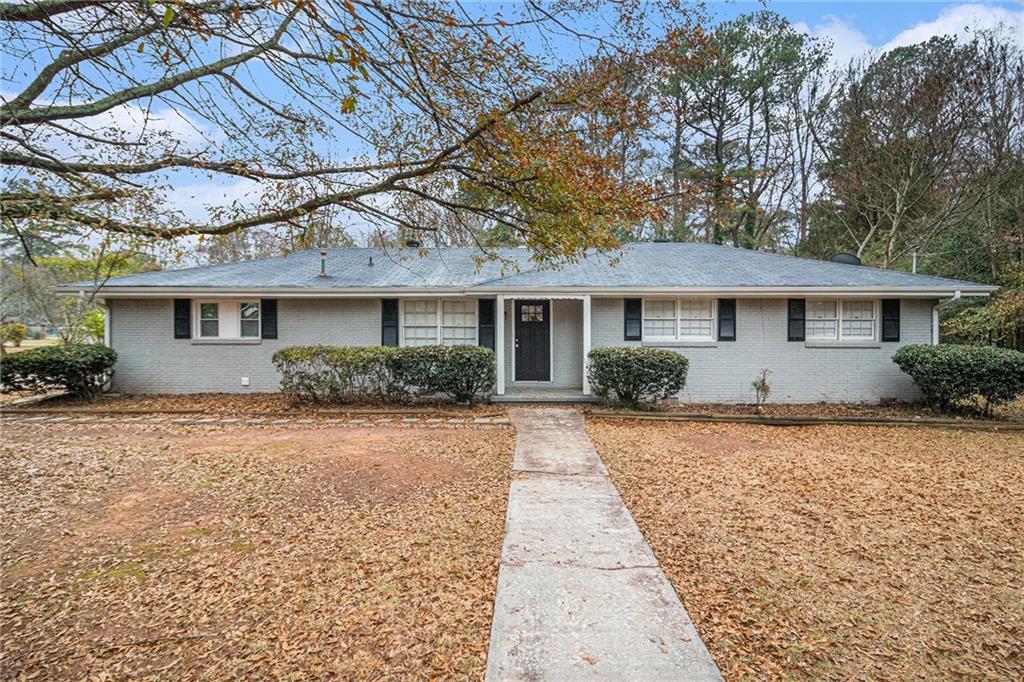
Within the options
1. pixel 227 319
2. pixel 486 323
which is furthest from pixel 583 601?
pixel 227 319

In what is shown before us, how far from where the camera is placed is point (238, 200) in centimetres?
439

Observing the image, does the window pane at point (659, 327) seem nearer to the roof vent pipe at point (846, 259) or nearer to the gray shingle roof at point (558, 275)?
the gray shingle roof at point (558, 275)

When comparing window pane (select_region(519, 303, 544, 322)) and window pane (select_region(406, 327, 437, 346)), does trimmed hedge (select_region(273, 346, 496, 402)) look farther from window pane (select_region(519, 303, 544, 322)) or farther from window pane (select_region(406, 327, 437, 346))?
window pane (select_region(519, 303, 544, 322))

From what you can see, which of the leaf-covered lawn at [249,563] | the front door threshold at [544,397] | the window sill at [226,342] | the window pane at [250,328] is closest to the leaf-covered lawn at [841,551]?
the leaf-covered lawn at [249,563]

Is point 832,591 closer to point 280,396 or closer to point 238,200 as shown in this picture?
point 238,200

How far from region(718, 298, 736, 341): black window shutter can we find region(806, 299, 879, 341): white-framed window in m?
1.58

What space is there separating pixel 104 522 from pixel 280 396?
251 inches

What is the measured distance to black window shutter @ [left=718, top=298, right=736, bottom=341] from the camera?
10.2 m

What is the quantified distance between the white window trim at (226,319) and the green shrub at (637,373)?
7.52m

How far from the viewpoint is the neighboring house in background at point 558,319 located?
10.1 m

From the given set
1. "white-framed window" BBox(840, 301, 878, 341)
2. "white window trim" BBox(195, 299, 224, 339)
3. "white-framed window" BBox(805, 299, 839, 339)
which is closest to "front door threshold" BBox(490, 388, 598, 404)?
"white-framed window" BBox(805, 299, 839, 339)

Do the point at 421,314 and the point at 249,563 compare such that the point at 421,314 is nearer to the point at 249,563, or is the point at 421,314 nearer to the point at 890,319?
the point at 249,563

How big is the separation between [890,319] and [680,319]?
430cm

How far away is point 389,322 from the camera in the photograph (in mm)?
10688
